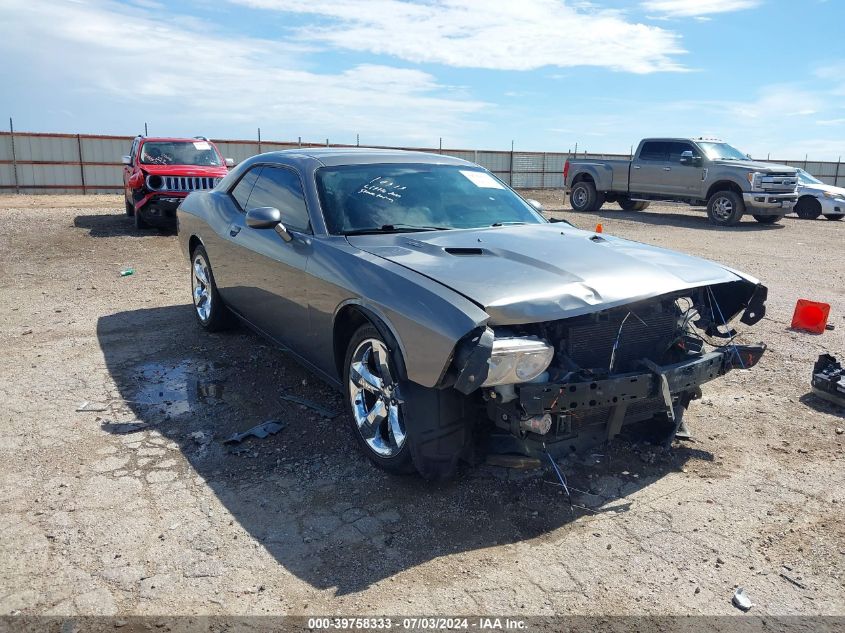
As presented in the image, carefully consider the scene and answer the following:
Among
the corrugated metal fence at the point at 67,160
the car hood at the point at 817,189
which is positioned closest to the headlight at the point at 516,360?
the car hood at the point at 817,189

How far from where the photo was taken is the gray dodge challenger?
123 inches

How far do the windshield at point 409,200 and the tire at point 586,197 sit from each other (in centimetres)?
1542

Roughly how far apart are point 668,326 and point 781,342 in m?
3.16

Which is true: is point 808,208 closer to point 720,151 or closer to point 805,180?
point 805,180

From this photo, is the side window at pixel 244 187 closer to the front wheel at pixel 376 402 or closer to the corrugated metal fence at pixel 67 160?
the front wheel at pixel 376 402

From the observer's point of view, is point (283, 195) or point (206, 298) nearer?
point (283, 195)

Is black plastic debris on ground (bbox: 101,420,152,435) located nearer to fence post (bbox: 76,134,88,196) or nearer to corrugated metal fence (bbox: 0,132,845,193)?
corrugated metal fence (bbox: 0,132,845,193)

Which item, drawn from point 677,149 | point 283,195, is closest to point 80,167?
point 677,149

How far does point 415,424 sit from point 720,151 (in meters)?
16.8

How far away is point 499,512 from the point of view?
3377mm

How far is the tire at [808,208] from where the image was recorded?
19.5 m

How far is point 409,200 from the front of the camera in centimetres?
452

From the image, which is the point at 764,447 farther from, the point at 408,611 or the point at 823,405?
the point at 408,611

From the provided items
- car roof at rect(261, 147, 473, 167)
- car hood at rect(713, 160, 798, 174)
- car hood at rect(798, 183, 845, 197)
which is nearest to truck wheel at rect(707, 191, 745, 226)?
car hood at rect(713, 160, 798, 174)
